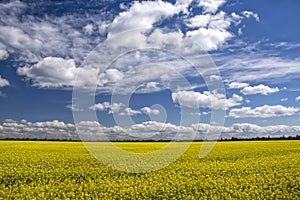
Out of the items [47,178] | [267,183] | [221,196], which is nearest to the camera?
[221,196]

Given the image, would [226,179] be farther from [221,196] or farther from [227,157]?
[227,157]

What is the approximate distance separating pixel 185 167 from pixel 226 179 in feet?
14.9

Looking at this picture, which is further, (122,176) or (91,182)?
(122,176)

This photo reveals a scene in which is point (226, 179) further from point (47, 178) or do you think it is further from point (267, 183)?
point (47, 178)

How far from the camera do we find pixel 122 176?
19297mm

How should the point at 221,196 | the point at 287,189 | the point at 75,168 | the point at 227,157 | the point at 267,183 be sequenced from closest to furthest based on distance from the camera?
the point at 221,196 < the point at 287,189 < the point at 267,183 < the point at 75,168 < the point at 227,157

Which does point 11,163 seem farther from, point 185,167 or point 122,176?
point 185,167

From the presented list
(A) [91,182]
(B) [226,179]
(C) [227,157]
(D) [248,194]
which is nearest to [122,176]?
(A) [91,182]

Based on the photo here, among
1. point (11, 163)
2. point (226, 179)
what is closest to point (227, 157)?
point (226, 179)

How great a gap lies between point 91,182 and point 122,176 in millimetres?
2704

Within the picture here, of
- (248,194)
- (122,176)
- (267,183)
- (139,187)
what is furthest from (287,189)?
(122,176)

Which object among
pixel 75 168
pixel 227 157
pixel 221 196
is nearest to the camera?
pixel 221 196

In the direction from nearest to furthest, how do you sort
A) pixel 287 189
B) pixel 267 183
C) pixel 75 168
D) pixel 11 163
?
pixel 287 189 < pixel 267 183 < pixel 75 168 < pixel 11 163

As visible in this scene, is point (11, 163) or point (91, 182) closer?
point (91, 182)
